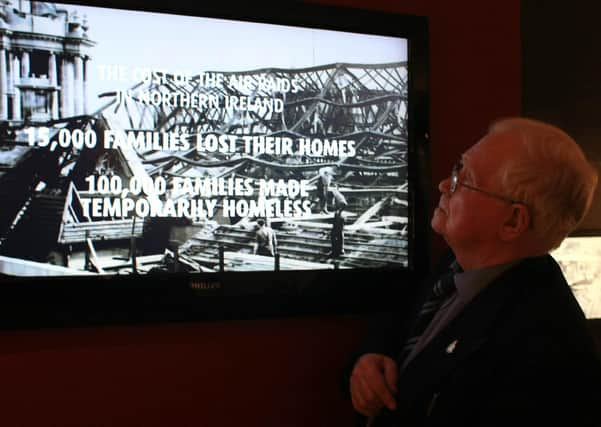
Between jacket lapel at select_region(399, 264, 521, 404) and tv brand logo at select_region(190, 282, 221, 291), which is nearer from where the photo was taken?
jacket lapel at select_region(399, 264, 521, 404)

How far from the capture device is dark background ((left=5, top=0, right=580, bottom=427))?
1.43 m

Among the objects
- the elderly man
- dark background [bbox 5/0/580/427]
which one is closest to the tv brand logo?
dark background [bbox 5/0/580/427]

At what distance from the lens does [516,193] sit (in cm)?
120

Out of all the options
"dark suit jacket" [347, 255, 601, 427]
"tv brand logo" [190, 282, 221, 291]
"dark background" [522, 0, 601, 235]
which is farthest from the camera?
"dark background" [522, 0, 601, 235]

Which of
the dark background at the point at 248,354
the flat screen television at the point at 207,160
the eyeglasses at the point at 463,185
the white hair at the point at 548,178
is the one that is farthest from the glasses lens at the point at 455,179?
the dark background at the point at 248,354

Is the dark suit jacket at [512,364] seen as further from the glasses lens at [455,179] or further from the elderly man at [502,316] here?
the glasses lens at [455,179]

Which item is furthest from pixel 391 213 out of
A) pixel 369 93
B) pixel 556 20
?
pixel 556 20

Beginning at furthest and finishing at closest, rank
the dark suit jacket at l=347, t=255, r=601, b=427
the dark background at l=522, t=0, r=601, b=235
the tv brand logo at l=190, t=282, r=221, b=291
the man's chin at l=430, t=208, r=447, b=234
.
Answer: the dark background at l=522, t=0, r=601, b=235
the tv brand logo at l=190, t=282, r=221, b=291
the man's chin at l=430, t=208, r=447, b=234
the dark suit jacket at l=347, t=255, r=601, b=427

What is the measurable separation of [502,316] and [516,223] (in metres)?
0.25

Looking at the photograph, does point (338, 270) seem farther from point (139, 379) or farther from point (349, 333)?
point (139, 379)

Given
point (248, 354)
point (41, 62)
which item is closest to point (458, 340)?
point (248, 354)

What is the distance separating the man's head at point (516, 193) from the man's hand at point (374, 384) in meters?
0.37

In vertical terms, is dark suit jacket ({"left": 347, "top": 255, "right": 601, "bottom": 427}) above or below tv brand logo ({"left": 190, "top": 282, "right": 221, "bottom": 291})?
below

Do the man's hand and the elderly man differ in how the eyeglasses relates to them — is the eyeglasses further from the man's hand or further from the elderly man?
the man's hand
